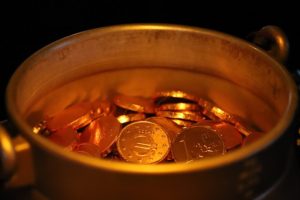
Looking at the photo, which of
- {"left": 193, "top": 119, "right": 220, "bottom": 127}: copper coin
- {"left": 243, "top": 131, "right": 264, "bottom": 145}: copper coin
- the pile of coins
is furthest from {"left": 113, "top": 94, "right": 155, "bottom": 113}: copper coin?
{"left": 243, "top": 131, "right": 264, "bottom": 145}: copper coin

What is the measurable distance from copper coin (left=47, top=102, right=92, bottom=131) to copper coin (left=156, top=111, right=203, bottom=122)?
0.60ft

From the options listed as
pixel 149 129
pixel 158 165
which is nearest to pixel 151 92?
pixel 149 129

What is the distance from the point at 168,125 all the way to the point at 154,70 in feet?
0.47

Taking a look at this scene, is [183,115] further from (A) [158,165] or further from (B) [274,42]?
(A) [158,165]

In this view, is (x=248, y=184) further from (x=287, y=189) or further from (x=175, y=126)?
(x=175, y=126)

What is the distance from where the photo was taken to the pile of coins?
34.6 inches

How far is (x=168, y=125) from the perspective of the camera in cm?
100

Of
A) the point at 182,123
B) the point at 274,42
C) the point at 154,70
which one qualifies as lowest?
the point at 182,123

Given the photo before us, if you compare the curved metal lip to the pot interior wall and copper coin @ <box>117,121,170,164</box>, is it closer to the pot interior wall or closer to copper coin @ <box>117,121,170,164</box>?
the pot interior wall

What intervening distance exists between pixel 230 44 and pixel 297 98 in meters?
0.25

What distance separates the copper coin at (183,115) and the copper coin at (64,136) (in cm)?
23

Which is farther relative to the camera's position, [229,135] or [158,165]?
[229,135]

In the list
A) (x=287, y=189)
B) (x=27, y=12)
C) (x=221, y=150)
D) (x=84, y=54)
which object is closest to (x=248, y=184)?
(x=287, y=189)

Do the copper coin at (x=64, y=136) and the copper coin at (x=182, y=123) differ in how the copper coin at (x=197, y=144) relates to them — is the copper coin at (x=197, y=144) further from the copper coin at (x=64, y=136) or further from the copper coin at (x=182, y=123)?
the copper coin at (x=64, y=136)
